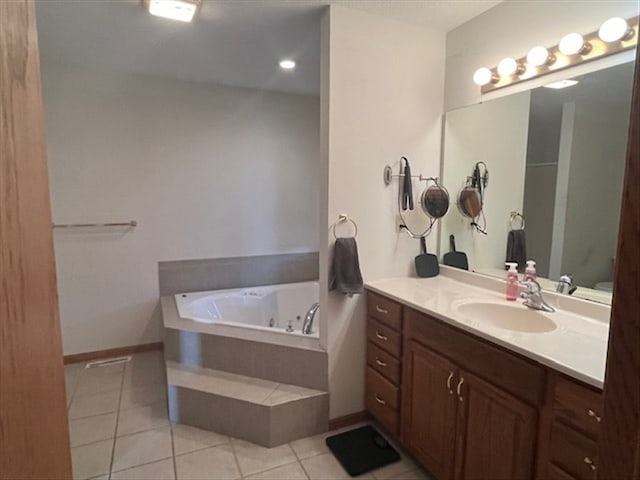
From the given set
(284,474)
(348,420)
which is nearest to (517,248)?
(348,420)

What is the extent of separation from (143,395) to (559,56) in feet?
10.4

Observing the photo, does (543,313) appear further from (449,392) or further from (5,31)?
(5,31)

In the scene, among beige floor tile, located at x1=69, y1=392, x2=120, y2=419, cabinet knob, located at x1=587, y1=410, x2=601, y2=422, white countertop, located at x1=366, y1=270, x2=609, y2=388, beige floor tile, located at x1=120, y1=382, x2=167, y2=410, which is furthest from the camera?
beige floor tile, located at x1=120, y1=382, x2=167, y2=410

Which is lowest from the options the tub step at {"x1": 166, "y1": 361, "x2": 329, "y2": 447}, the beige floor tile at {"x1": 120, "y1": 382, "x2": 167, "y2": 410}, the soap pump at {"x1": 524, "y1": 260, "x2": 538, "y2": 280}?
the beige floor tile at {"x1": 120, "y1": 382, "x2": 167, "y2": 410}

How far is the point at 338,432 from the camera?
2221mm

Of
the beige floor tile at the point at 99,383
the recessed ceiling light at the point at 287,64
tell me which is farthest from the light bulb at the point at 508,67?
the beige floor tile at the point at 99,383

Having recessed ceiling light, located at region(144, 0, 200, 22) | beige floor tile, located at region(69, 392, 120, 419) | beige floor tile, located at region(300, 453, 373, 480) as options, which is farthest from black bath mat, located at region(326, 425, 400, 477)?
recessed ceiling light, located at region(144, 0, 200, 22)

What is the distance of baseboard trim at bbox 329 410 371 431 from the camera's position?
2.25 meters

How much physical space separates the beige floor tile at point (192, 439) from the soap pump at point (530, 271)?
1.87m

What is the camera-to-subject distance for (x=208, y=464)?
194 cm

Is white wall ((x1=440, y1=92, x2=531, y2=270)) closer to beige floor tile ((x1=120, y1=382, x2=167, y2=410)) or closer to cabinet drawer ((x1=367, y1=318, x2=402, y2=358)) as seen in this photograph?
cabinet drawer ((x1=367, y1=318, x2=402, y2=358))

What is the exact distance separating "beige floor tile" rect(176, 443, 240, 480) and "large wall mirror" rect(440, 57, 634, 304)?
1.75 metres

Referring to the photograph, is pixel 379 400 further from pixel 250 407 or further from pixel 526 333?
pixel 526 333

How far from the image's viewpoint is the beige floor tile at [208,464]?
6.13 feet
